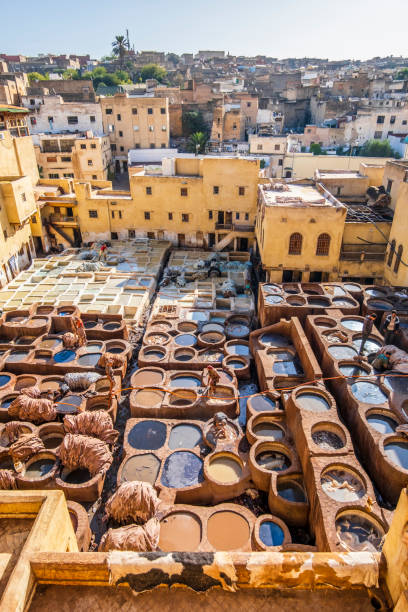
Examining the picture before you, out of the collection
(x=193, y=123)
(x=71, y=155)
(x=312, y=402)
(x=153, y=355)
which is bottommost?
(x=153, y=355)

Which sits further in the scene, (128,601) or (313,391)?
(313,391)

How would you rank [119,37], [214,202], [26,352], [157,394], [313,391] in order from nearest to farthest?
[313,391] → [157,394] → [26,352] → [214,202] → [119,37]

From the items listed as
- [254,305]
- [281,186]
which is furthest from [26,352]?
[281,186]

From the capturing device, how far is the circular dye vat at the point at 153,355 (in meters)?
18.3

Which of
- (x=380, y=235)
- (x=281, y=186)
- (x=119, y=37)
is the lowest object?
(x=380, y=235)

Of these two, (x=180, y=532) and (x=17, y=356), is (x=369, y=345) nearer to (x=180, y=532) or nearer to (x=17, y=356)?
(x=180, y=532)

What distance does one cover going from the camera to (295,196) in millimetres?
25891

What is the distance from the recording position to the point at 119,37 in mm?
71438

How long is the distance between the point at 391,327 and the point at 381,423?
5346 millimetres

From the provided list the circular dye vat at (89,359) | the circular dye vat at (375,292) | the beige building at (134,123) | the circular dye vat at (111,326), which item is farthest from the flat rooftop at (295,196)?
the beige building at (134,123)

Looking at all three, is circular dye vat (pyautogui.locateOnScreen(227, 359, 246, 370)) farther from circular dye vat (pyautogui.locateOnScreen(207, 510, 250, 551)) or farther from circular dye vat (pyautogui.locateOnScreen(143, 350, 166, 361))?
circular dye vat (pyautogui.locateOnScreen(207, 510, 250, 551))

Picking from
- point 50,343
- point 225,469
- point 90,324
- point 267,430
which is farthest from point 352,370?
point 50,343

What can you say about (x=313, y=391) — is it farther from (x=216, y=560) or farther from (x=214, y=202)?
(x=214, y=202)

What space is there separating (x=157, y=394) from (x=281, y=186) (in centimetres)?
1791
